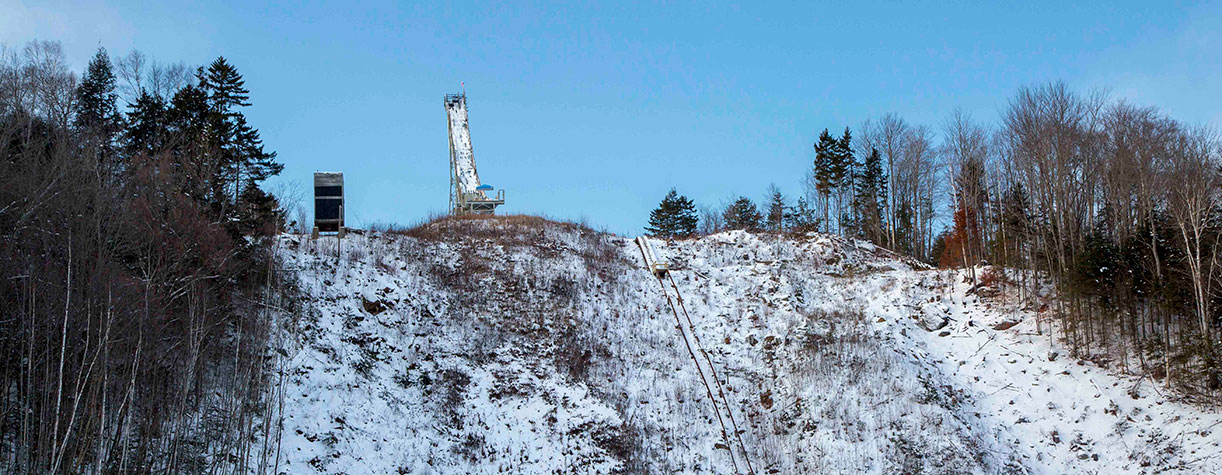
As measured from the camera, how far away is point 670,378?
20.0 metres

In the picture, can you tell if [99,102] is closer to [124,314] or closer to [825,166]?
[124,314]

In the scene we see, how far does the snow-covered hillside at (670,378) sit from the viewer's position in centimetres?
1664

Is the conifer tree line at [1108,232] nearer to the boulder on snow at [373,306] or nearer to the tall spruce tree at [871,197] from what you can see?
the tall spruce tree at [871,197]

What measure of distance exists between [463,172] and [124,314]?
26.6m

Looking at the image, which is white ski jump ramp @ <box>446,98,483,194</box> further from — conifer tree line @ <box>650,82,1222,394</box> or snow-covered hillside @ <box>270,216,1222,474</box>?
conifer tree line @ <box>650,82,1222,394</box>

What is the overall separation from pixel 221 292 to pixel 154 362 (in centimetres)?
396

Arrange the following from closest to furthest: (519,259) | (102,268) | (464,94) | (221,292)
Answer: (102,268) < (221,292) < (519,259) < (464,94)

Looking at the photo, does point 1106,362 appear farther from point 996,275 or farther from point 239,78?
point 239,78

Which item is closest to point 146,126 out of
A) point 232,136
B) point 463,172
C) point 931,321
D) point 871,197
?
point 232,136

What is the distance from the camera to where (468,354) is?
65.9 feet

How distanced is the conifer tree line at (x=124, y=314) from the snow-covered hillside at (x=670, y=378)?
1390 millimetres

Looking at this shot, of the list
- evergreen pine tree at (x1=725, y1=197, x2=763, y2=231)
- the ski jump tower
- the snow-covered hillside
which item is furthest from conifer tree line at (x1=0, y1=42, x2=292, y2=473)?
evergreen pine tree at (x1=725, y1=197, x2=763, y2=231)

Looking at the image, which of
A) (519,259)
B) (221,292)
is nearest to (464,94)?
(519,259)

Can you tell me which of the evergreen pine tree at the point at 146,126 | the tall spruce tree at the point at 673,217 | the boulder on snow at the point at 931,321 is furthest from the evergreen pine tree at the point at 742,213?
the evergreen pine tree at the point at 146,126
